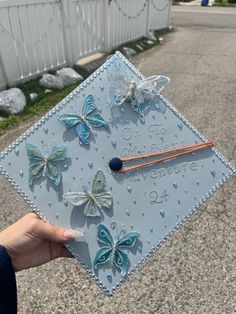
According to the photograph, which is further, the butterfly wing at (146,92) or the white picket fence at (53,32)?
the white picket fence at (53,32)

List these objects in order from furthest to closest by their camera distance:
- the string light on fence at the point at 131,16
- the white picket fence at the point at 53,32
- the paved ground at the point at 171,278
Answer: the string light on fence at the point at 131,16 < the white picket fence at the point at 53,32 < the paved ground at the point at 171,278

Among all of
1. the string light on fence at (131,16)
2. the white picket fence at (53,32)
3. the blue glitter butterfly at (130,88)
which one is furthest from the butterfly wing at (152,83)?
the string light on fence at (131,16)

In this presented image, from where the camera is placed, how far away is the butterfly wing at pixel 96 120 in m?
1.24

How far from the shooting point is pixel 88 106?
4.07ft

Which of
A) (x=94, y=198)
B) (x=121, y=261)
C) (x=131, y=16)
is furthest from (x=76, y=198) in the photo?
(x=131, y=16)

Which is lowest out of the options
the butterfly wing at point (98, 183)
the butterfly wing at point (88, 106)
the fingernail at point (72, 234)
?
the fingernail at point (72, 234)

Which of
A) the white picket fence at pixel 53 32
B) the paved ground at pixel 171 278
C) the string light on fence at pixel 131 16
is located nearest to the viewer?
the paved ground at pixel 171 278

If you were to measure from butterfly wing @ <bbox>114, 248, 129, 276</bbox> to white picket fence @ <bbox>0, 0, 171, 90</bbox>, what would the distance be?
410cm

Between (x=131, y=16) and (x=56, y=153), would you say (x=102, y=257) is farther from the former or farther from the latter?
(x=131, y=16)

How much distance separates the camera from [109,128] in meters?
1.25

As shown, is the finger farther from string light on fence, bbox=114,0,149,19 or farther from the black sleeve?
string light on fence, bbox=114,0,149,19

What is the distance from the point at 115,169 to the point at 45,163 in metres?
0.26

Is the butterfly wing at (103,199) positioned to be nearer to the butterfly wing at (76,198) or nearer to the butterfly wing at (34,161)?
the butterfly wing at (76,198)

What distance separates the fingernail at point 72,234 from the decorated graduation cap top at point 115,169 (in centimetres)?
2
